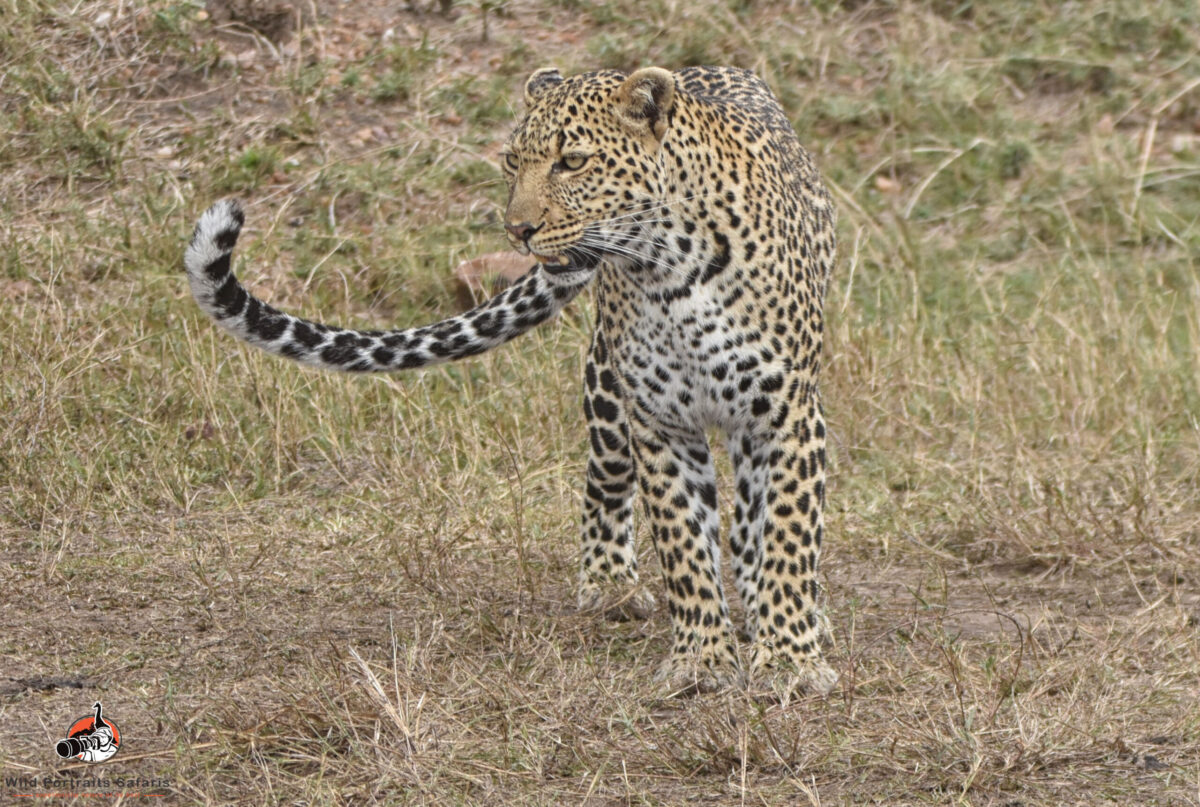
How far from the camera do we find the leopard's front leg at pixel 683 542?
479 cm

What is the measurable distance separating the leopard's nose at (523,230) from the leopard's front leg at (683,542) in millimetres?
670

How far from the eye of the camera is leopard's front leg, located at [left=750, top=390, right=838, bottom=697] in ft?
15.6

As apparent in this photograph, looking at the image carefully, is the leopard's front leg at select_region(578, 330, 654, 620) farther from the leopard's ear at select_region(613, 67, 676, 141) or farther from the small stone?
the small stone

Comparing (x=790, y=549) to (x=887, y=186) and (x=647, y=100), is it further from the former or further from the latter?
(x=887, y=186)

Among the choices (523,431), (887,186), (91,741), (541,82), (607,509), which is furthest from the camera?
(887,186)

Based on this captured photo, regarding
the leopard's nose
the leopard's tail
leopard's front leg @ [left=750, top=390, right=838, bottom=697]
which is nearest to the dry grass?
leopard's front leg @ [left=750, top=390, right=838, bottom=697]

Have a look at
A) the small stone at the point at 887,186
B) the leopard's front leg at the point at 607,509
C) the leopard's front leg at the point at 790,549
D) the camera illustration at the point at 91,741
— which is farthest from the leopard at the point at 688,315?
the small stone at the point at 887,186

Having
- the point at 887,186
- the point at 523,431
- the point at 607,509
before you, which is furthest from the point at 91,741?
the point at 887,186

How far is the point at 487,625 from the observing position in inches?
199

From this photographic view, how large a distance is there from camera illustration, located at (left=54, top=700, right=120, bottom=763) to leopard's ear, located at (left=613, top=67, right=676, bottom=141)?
2.04 m

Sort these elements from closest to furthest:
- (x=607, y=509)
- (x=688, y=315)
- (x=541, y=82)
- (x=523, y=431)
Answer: (x=688, y=315) → (x=541, y=82) → (x=607, y=509) → (x=523, y=431)

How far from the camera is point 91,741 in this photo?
411 centimetres

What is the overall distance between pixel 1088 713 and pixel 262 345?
2.55m

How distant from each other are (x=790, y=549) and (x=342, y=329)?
1551mm
